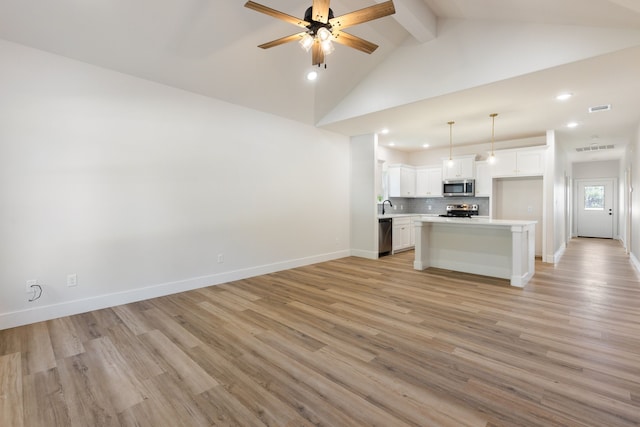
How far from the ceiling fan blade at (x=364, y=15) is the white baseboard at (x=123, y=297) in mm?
3702

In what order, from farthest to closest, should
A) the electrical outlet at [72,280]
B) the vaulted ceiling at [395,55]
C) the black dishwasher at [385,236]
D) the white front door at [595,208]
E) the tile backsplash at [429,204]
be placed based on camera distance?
1. the white front door at [595,208]
2. the tile backsplash at [429,204]
3. the black dishwasher at [385,236]
4. the electrical outlet at [72,280]
5. the vaulted ceiling at [395,55]

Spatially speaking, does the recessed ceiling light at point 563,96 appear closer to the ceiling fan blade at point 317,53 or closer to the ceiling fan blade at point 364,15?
the ceiling fan blade at point 364,15

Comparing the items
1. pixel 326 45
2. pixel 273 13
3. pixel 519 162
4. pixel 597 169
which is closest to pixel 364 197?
pixel 519 162

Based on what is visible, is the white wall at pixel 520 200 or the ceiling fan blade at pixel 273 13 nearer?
the ceiling fan blade at pixel 273 13

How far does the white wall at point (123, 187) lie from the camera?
3.07 metres

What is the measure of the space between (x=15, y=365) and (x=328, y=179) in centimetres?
510

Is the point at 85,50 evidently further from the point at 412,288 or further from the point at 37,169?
the point at 412,288

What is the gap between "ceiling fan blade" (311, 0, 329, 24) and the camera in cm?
241

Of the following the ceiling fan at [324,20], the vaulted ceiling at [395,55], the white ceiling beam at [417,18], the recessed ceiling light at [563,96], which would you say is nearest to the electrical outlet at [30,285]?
the vaulted ceiling at [395,55]

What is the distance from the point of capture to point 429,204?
843cm

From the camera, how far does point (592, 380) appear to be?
2.05 m

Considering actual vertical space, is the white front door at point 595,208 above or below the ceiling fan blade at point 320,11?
below

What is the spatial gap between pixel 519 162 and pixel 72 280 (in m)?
8.04

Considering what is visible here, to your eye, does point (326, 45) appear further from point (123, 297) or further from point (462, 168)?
point (462, 168)
